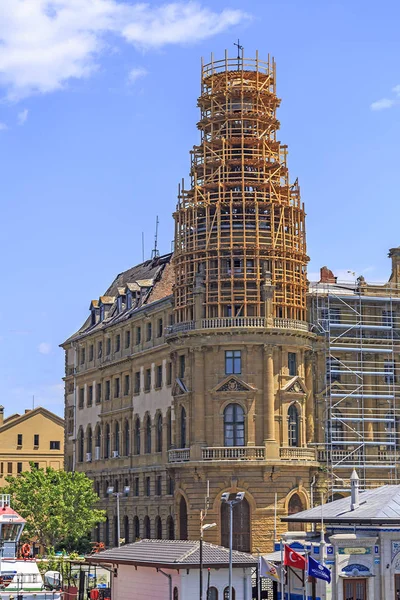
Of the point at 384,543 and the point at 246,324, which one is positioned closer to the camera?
the point at 384,543

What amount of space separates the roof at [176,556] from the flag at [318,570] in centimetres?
523

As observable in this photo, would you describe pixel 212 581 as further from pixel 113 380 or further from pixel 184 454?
pixel 113 380

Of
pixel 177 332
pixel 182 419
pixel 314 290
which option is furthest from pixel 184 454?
pixel 314 290

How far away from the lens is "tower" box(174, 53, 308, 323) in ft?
327

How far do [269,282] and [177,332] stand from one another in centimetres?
901

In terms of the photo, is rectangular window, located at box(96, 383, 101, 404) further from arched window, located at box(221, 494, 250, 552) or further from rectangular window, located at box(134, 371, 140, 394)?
arched window, located at box(221, 494, 250, 552)

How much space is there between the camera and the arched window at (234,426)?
97.4 m

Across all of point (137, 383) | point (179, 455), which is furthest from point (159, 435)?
point (179, 455)

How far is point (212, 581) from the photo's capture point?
63062 mm

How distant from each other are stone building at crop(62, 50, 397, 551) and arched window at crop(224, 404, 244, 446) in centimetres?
8

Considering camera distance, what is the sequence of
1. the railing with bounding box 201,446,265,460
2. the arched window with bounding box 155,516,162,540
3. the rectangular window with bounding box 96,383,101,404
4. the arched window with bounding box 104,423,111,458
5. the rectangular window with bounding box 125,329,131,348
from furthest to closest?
1. the rectangular window with bounding box 96,383,101,404
2. the arched window with bounding box 104,423,111,458
3. the rectangular window with bounding box 125,329,131,348
4. the arched window with bounding box 155,516,162,540
5. the railing with bounding box 201,446,265,460

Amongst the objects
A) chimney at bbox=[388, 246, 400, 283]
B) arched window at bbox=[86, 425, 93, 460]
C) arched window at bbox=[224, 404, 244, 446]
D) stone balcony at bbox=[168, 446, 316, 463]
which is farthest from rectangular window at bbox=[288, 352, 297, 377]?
arched window at bbox=[86, 425, 93, 460]

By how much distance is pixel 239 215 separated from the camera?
101375 mm

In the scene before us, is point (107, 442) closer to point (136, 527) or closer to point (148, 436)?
point (148, 436)
